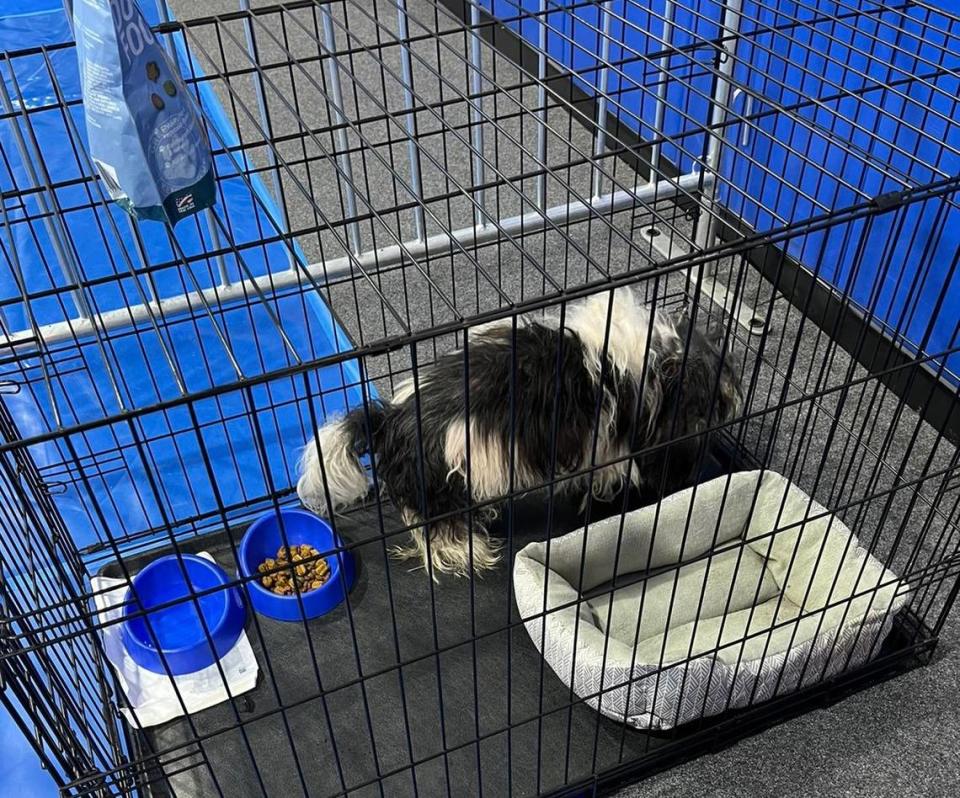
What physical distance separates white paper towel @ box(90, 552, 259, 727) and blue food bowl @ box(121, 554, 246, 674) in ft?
0.05

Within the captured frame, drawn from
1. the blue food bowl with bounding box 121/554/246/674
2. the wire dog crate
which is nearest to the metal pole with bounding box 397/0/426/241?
the wire dog crate

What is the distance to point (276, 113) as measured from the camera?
3.06 meters

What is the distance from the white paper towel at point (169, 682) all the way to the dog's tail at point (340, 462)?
271 mm

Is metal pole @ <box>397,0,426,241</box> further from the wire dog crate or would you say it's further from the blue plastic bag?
the blue plastic bag

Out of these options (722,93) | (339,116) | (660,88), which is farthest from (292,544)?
(660,88)

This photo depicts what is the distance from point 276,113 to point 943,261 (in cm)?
207

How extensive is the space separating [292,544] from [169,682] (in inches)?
12.6

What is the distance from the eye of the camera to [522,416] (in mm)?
1475

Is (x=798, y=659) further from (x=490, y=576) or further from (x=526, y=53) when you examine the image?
(x=526, y=53)

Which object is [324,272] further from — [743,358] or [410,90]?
[743,358]

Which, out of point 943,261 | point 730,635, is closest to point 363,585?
point 730,635

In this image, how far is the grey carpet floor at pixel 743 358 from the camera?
1395mm

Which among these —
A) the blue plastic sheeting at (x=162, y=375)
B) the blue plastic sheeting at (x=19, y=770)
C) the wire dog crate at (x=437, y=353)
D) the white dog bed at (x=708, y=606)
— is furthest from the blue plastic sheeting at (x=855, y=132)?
the blue plastic sheeting at (x=19, y=770)

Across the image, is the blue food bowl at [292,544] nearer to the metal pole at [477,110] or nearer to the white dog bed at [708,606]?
the white dog bed at [708,606]
